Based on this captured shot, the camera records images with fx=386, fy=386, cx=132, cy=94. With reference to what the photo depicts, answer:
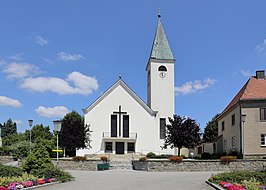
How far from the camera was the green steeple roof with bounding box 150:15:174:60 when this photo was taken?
184 ft

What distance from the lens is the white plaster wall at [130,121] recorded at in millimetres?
51344

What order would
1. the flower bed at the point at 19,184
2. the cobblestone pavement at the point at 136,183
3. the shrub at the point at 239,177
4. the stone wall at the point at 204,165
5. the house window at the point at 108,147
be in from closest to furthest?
the flower bed at the point at 19,184 → the cobblestone pavement at the point at 136,183 → the shrub at the point at 239,177 → the stone wall at the point at 204,165 → the house window at the point at 108,147

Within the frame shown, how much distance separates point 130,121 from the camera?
172 ft

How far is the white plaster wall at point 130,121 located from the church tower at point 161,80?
2.43 meters

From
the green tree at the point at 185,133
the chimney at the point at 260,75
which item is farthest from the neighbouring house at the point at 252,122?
the green tree at the point at 185,133

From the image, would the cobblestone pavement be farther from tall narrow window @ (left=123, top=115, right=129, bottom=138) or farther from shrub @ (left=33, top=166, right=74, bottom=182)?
tall narrow window @ (left=123, top=115, right=129, bottom=138)

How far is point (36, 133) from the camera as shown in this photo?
258 feet

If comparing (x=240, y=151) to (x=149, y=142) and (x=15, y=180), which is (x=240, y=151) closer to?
(x=149, y=142)

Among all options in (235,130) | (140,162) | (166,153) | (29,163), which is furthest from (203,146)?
(29,163)

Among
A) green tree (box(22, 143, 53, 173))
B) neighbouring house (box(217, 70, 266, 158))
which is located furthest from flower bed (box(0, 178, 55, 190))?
neighbouring house (box(217, 70, 266, 158))

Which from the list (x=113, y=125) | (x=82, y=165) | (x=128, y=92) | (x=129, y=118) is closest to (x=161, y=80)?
(x=128, y=92)

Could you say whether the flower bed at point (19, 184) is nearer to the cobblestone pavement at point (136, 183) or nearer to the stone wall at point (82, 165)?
the cobblestone pavement at point (136, 183)

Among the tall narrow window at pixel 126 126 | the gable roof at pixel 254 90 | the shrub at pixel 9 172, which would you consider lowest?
the shrub at pixel 9 172

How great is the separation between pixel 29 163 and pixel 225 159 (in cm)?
1562
